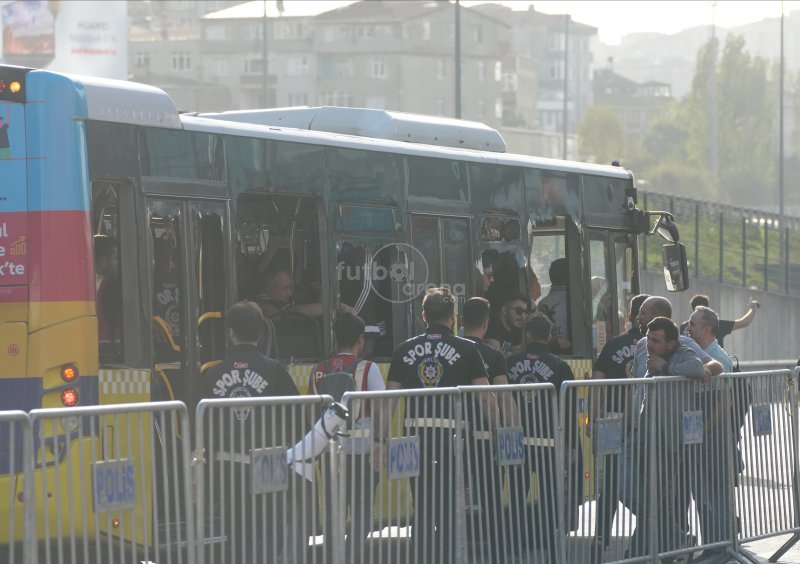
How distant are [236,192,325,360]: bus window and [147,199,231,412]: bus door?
9.8 inches

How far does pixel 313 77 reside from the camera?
449 feet

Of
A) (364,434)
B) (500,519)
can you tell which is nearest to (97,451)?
(364,434)

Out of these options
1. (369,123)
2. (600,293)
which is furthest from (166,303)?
(600,293)

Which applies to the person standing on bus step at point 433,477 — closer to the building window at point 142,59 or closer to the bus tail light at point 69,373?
the bus tail light at point 69,373

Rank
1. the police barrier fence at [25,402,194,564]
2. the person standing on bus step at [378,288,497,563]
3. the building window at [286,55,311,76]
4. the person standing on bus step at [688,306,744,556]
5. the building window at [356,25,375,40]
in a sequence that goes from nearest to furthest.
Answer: the police barrier fence at [25,402,194,564] → the person standing on bus step at [378,288,497,563] → the person standing on bus step at [688,306,744,556] → the building window at [356,25,375,40] → the building window at [286,55,311,76]

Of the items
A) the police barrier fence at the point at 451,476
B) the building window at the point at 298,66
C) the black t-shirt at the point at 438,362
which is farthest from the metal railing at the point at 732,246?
the building window at the point at 298,66

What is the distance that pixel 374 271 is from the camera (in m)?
11.6

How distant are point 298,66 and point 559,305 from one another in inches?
4935

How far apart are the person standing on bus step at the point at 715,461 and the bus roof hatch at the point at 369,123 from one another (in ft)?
10.7

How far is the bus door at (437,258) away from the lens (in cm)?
1209

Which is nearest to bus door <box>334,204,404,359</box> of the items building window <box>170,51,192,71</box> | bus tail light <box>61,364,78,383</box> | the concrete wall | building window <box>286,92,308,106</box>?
bus tail light <box>61,364,78,383</box>

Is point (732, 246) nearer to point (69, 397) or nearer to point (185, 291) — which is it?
point (185, 291)

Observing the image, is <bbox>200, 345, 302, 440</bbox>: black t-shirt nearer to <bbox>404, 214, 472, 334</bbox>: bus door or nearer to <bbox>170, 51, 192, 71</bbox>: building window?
<bbox>404, 214, 472, 334</bbox>: bus door

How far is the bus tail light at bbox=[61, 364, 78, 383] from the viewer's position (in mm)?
8828
